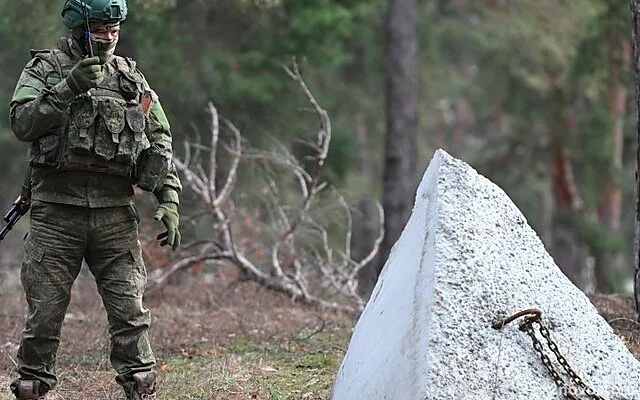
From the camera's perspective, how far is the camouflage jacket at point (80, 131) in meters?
5.09

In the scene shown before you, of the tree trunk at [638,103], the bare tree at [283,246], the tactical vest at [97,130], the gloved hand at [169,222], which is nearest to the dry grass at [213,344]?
the bare tree at [283,246]

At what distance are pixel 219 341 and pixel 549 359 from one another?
409cm

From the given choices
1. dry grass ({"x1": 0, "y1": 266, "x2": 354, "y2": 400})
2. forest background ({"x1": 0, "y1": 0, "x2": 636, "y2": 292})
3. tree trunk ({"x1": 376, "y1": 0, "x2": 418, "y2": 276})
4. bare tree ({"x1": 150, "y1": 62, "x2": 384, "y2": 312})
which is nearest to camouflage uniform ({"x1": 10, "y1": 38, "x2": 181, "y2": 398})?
dry grass ({"x1": 0, "y1": 266, "x2": 354, "y2": 400})

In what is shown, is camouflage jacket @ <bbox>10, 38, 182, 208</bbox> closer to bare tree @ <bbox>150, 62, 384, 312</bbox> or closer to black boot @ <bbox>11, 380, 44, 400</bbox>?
black boot @ <bbox>11, 380, 44, 400</bbox>

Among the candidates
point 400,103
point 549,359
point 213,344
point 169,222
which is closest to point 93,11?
point 169,222

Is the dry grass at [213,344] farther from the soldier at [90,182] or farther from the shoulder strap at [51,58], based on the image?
the shoulder strap at [51,58]

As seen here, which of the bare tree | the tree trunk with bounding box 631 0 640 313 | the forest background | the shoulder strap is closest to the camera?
the shoulder strap

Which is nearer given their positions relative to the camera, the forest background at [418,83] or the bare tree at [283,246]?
the bare tree at [283,246]

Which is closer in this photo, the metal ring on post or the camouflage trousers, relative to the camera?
the metal ring on post

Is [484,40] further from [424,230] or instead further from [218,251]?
[424,230]

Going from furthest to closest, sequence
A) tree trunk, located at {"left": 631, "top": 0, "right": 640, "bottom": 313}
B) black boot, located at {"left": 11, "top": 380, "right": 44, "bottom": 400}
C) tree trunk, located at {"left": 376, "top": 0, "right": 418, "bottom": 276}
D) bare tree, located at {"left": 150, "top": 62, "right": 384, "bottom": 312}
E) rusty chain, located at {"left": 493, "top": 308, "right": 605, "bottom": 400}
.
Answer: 1. tree trunk, located at {"left": 376, "top": 0, "right": 418, "bottom": 276}
2. bare tree, located at {"left": 150, "top": 62, "right": 384, "bottom": 312}
3. tree trunk, located at {"left": 631, "top": 0, "right": 640, "bottom": 313}
4. black boot, located at {"left": 11, "top": 380, "right": 44, "bottom": 400}
5. rusty chain, located at {"left": 493, "top": 308, "right": 605, "bottom": 400}

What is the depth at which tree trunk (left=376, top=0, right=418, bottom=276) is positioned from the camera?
15188 millimetres

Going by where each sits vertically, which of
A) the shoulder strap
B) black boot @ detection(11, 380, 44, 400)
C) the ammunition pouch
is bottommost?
black boot @ detection(11, 380, 44, 400)

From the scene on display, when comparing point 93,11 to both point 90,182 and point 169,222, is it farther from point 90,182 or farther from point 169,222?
point 169,222
